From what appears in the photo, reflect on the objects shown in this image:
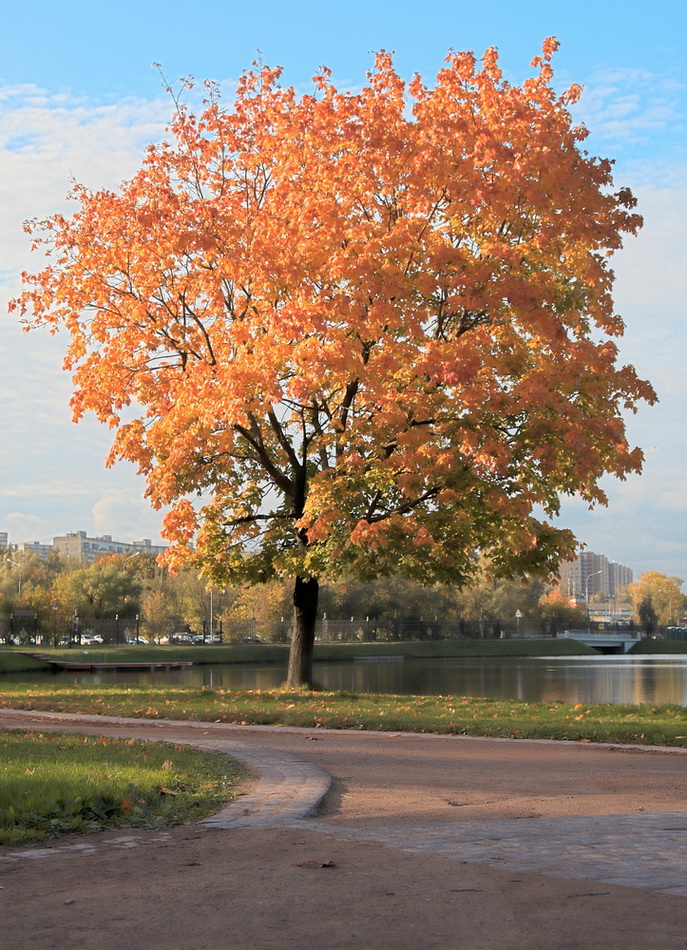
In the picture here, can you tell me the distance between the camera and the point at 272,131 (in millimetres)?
24312

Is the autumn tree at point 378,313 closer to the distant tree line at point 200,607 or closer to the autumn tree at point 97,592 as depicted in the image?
the distant tree line at point 200,607

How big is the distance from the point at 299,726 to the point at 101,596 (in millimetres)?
84609

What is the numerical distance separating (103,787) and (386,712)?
11.2 meters

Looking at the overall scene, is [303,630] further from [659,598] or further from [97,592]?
[659,598]

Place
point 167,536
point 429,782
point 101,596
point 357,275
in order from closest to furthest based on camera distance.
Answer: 1. point 429,782
2. point 357,275
3. point 167,536
4. point 101,596

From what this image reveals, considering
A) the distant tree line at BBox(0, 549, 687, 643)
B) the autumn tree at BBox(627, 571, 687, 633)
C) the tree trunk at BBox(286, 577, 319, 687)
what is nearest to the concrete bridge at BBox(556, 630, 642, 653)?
the distant tree line at BBox(0, 549, 687, 643)

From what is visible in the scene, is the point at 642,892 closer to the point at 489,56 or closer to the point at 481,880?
the point at 481,880

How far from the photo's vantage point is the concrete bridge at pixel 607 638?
12800cm

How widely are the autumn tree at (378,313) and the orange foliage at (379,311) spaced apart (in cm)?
6

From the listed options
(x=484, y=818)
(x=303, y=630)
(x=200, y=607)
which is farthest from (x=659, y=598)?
(x=484, y=818)

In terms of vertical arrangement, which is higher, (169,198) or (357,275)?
(169,198)

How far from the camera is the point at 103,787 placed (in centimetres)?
937

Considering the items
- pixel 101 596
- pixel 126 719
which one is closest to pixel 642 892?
pixel 126 719

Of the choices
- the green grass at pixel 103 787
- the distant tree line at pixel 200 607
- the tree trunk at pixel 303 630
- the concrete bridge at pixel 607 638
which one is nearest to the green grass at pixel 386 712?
the tree trunk at pixel 303 630
